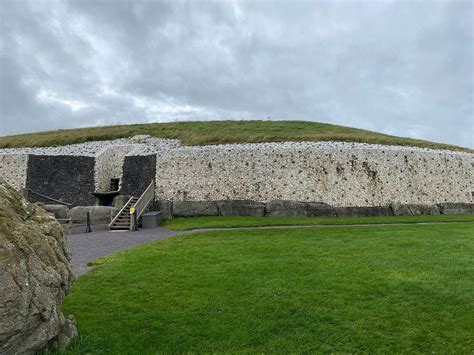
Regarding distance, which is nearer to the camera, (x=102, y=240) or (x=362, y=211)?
(x=102, y=240)

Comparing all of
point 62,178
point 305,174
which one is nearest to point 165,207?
point 62,178

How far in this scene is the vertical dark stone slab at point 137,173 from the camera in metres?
26.0

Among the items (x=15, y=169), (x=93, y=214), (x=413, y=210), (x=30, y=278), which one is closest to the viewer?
(x=30, y=278)

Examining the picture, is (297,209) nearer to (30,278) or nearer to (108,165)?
(108,165)

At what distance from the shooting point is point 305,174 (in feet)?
80.1

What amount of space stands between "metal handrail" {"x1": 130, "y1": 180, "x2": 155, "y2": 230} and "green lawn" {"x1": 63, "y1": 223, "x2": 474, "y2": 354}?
322 inches

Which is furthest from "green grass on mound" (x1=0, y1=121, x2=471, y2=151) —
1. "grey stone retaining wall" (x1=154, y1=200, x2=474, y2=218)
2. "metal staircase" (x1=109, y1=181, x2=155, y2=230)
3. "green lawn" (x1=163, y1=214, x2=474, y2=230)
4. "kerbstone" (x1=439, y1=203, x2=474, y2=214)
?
"green lawn" (x1=163, y1=214, x2=474, y2=230)

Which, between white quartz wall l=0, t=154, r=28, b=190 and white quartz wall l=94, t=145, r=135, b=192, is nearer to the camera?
white quartz wall l=0, t=154, r=28, b=190

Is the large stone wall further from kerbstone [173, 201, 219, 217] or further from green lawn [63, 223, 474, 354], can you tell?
green lawn [63, 223, 474, 354]

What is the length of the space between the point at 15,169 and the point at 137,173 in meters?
8.33

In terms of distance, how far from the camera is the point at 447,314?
283 inches

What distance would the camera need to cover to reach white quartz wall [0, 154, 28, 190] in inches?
1034

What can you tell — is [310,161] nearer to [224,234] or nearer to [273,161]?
[273,161]

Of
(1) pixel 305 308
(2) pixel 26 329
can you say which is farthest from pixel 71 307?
(1) pixel 305 308
